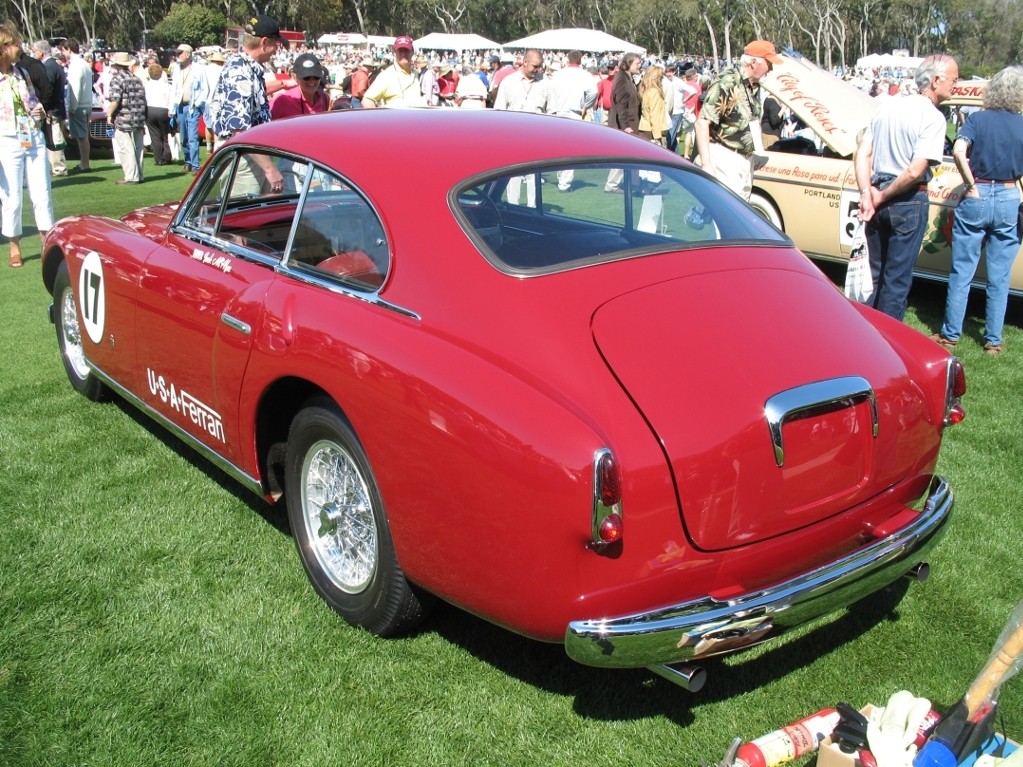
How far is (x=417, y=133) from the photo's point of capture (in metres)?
3.52

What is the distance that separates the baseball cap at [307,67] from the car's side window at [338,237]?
13.2 ft

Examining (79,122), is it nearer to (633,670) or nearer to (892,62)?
(633,670)

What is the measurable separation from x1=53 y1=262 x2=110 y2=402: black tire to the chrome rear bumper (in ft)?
12.3

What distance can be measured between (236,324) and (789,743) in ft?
7.65

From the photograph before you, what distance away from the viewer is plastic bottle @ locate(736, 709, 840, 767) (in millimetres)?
2396

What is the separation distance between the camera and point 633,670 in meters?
3.06

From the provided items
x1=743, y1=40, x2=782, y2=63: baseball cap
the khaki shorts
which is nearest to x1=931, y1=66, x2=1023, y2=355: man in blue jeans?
x1=743, y1=40, x2=782, y2=63: baseball cap

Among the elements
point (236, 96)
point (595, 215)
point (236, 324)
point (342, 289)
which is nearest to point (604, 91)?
point (236, 96)

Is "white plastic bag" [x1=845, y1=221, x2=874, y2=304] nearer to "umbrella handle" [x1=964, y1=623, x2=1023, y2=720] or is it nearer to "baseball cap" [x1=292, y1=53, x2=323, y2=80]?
"umbrella handle" [x1=964, y1=623, x2=1023, y2=720]

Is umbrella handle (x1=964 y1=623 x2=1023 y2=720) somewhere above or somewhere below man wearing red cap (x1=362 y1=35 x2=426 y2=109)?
below

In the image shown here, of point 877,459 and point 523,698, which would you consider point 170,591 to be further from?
point 877,459

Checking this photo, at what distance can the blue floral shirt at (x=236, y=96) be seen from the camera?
665 cm

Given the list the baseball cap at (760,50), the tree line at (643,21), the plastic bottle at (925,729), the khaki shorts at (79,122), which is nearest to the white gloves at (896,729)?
the plastic bottle at (925,729)

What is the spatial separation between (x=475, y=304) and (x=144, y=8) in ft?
262
